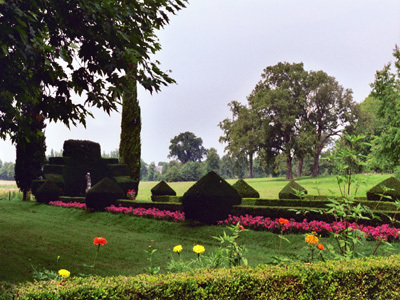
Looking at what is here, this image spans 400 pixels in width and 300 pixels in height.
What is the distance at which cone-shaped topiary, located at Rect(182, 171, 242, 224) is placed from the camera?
41.9ft

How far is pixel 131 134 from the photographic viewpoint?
77.9 ft

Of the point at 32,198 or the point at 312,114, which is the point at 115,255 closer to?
the point at 32,198

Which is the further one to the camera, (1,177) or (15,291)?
(1,177)

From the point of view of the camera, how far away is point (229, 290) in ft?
12.6

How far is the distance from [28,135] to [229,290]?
10.1 m

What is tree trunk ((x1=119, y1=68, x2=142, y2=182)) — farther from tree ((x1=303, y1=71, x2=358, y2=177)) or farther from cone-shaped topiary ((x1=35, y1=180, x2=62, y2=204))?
tree ((x1=303, y1=71, x2=358, y2=177))

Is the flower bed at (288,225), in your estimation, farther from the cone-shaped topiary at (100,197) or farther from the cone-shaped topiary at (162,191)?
the cone-shaped topiary at (162,191)

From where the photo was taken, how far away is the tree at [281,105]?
132 feet

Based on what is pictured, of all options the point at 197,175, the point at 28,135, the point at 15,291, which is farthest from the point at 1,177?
the point at 15,291

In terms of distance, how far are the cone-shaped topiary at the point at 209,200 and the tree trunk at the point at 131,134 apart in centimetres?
1157

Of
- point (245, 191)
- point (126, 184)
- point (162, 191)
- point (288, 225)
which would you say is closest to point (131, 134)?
point (126, 184)

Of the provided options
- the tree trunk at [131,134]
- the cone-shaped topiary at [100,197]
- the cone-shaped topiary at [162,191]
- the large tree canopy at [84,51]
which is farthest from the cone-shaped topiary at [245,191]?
the large tree canopy at [84,51]

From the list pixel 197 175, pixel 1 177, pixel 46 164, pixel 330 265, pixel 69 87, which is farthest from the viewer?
pixel 1 177

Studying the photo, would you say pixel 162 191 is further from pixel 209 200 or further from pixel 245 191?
pixel 209 200
